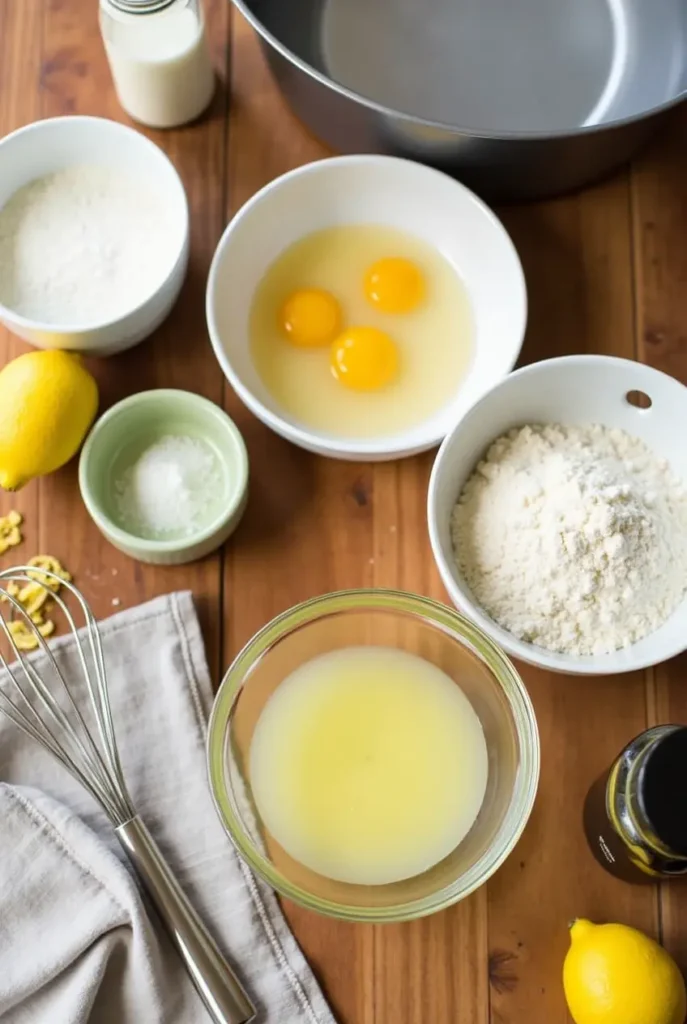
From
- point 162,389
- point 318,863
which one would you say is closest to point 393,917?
point 318,863

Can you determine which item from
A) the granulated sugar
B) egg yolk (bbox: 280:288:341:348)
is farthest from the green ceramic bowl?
egg yolk (bbox: 280:288:341:348)

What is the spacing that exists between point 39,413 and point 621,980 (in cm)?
58

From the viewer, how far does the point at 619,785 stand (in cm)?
74

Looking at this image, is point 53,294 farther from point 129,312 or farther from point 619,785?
point 619,785

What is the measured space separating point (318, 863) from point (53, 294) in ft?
1.61

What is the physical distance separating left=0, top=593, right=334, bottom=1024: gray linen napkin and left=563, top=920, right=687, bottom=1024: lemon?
0.19 metres

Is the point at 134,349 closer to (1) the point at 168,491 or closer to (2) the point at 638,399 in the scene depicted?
(1) the point at 168,491

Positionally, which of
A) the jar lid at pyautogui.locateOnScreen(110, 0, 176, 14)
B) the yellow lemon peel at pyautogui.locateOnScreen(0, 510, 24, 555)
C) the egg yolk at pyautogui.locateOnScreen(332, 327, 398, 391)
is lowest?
the yellow lemon peel at pyautogui.locateOnScreen(0, 510, 24, 555)

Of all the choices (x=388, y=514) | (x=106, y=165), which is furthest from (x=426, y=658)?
(x=106, y=165)

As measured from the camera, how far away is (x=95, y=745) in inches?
31.6

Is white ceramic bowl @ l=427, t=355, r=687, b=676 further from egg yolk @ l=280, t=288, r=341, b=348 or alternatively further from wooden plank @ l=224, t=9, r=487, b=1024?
egg yolk @ l=280, t=288, r=341, b=348

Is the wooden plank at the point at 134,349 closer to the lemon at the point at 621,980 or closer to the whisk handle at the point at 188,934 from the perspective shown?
the whisk handle at the point at 188,934

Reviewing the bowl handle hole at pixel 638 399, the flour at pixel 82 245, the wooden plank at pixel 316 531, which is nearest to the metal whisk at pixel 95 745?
the wooden plank at pixel 316 531

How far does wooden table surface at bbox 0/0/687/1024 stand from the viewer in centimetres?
79
